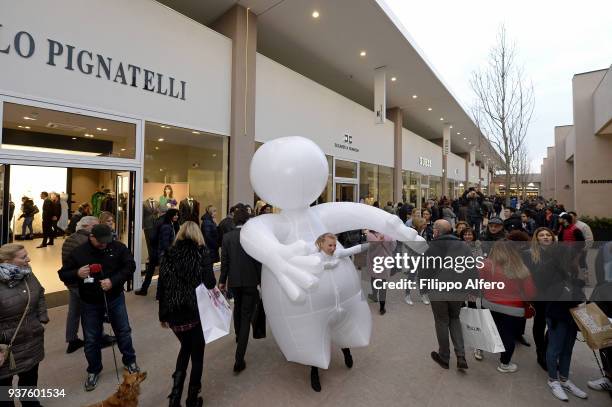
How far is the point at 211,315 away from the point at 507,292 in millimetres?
2720

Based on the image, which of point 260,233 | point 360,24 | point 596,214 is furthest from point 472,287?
point 596,214

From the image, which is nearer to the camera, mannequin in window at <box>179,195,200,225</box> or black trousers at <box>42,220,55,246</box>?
mannequin in window at <box>179,195,200,225</box>

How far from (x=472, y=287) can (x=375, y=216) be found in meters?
1.30

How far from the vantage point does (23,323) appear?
2223mm

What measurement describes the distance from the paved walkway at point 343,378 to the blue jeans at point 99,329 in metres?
0.23

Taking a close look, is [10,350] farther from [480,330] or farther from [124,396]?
[480,330]

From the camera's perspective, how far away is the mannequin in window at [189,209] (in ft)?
23.9

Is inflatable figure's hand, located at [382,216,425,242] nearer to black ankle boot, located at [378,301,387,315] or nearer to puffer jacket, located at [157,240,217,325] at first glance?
puffer jacket, located at [157,240,217,325]

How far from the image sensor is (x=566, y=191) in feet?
64.2

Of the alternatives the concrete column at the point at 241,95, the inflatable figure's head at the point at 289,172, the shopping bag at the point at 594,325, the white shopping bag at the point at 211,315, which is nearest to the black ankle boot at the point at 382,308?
the shopping bag at the point at 594,325

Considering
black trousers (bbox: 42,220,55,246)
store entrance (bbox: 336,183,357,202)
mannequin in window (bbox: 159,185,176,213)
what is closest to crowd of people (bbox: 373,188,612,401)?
mannequin in window (bbox: 159,185,176,213)

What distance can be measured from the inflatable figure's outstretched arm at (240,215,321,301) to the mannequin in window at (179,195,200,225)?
5116mm

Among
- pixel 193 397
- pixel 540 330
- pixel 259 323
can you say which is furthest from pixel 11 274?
pixel 540 330

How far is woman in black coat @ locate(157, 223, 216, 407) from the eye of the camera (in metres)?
2.43
